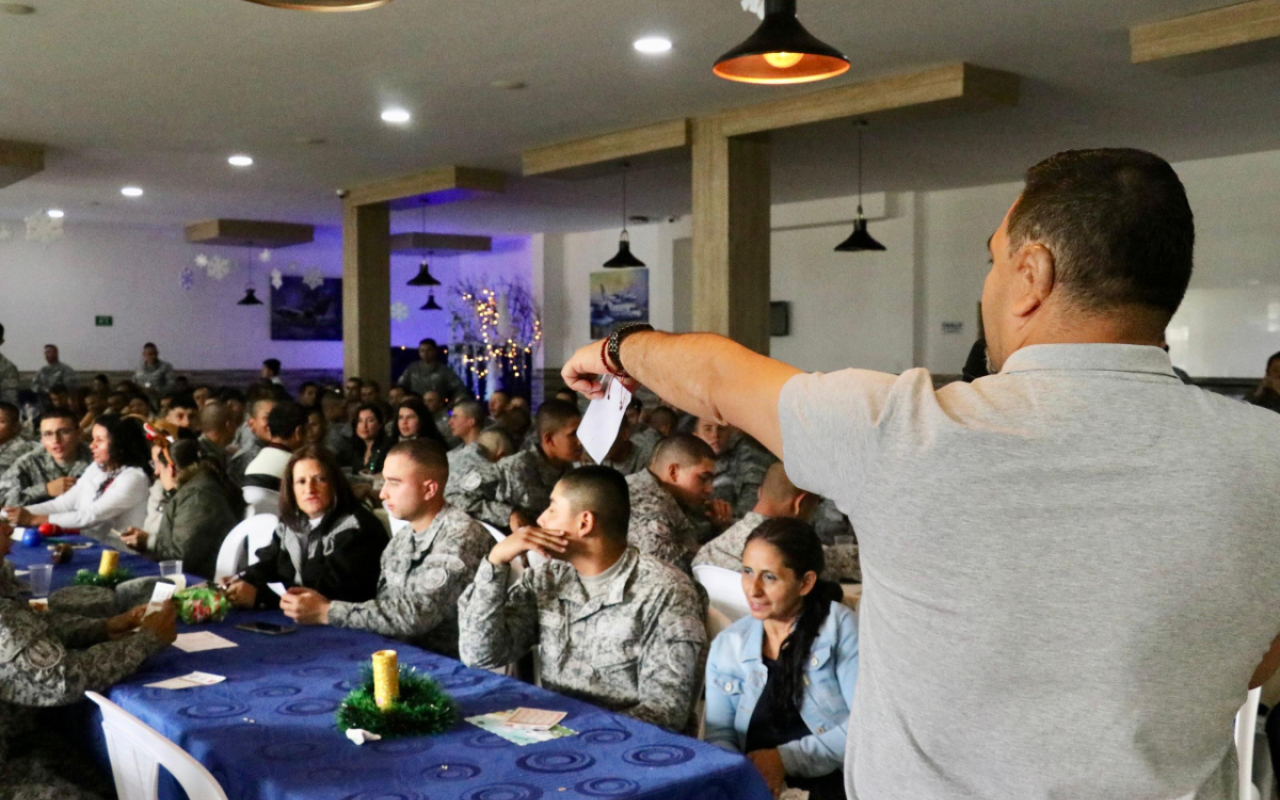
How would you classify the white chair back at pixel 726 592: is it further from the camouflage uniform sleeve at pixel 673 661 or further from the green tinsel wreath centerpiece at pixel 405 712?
the green tinsel wreath centerpiece at pixel 405 712

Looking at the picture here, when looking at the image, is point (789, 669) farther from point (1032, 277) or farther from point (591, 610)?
point (1032, 277)

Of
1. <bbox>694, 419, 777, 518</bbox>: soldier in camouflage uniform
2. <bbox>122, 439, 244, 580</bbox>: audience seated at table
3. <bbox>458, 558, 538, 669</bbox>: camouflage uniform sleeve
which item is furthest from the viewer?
<bbox>694, 419, 777, 518</bbox>: soldier in camouflage uniform

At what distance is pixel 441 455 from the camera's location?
3.86m

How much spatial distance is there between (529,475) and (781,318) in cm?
802

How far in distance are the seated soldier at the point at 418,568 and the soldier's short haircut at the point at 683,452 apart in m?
1.39

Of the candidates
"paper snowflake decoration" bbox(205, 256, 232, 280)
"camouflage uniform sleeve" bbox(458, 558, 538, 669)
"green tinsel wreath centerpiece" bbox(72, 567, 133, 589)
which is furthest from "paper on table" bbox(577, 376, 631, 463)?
"paper snowflake decoration" bbox(205, 256, 232, 280)

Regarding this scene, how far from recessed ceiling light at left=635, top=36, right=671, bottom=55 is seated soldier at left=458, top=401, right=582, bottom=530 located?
6.47 ft

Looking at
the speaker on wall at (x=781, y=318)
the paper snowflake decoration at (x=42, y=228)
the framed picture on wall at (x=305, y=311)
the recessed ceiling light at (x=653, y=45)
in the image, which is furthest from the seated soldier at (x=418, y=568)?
the framed picture on wall at (x=305, y=311)

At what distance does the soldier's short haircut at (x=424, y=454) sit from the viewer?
12.2 feet

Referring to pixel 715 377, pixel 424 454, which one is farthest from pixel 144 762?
pixel 424 454

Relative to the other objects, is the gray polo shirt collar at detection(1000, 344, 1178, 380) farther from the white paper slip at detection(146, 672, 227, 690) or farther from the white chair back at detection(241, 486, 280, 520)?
the white chair back at detection(241, 486, 280, 520)

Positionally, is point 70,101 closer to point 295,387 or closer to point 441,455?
point 441,455

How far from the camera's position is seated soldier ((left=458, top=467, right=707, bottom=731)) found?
2.90 metres

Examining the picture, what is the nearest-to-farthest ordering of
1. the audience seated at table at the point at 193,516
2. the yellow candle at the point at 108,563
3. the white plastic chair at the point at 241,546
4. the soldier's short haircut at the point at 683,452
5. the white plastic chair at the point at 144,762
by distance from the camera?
the white plastic chair at the point at 144,762 → the yellow candle at the point at 108,563 → the white plastic chair at the point at 241,546 → the audience seated at table at the point at 193,516 → the soldier's short haircut at the point at 683,452
